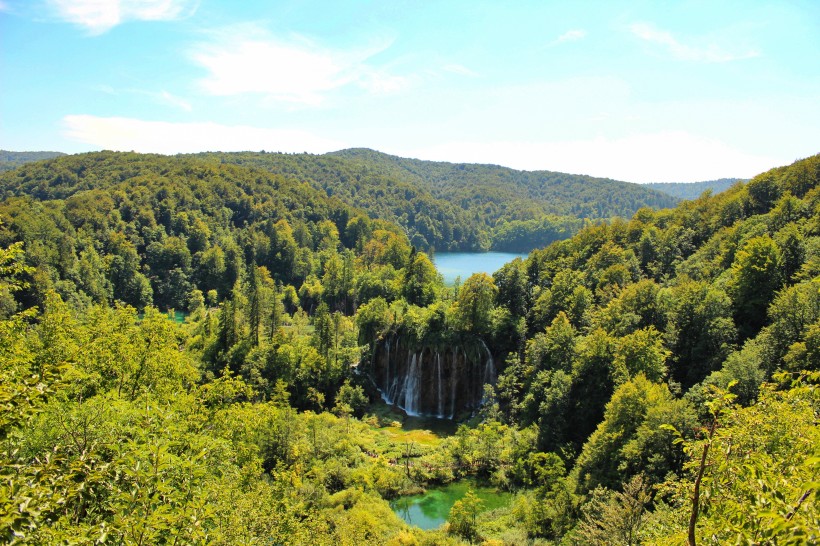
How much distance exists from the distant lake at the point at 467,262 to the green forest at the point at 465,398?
4677cm

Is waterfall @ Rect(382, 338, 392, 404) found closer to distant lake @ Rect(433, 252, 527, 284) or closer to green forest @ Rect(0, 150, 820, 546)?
green forest @ Rect(0, 150, 820, 546)

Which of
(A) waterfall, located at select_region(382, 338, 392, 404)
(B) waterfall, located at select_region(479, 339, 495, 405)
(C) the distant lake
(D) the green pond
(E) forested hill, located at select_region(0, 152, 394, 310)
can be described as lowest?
(D) the green pond

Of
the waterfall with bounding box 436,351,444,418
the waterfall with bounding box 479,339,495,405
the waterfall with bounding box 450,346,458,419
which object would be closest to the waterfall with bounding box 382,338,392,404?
the waterfall with bounding box 436,351,444,418

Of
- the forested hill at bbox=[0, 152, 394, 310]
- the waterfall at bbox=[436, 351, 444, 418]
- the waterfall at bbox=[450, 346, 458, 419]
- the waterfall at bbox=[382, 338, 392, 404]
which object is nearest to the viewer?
the waterfall at bbox=[450, 346, 458, 419]

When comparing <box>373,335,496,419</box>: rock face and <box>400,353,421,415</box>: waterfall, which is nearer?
<box>373,335,496,419</box>: rock face

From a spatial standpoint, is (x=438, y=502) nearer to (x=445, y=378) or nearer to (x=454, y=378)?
(x=454, y=378)

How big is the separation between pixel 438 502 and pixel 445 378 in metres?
16.9

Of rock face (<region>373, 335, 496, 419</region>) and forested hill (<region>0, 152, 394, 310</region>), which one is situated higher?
forested hill (<region>0, 152, 394, 310</region>)

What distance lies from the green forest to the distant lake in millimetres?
46770

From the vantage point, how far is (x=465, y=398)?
157 ft

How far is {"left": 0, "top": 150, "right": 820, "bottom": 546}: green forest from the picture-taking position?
7.39 metres

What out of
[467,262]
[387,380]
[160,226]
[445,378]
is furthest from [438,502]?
[467,262]

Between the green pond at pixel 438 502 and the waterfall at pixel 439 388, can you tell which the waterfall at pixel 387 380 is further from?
the green pond at pixel 438 502

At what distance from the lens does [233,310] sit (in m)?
52.4
